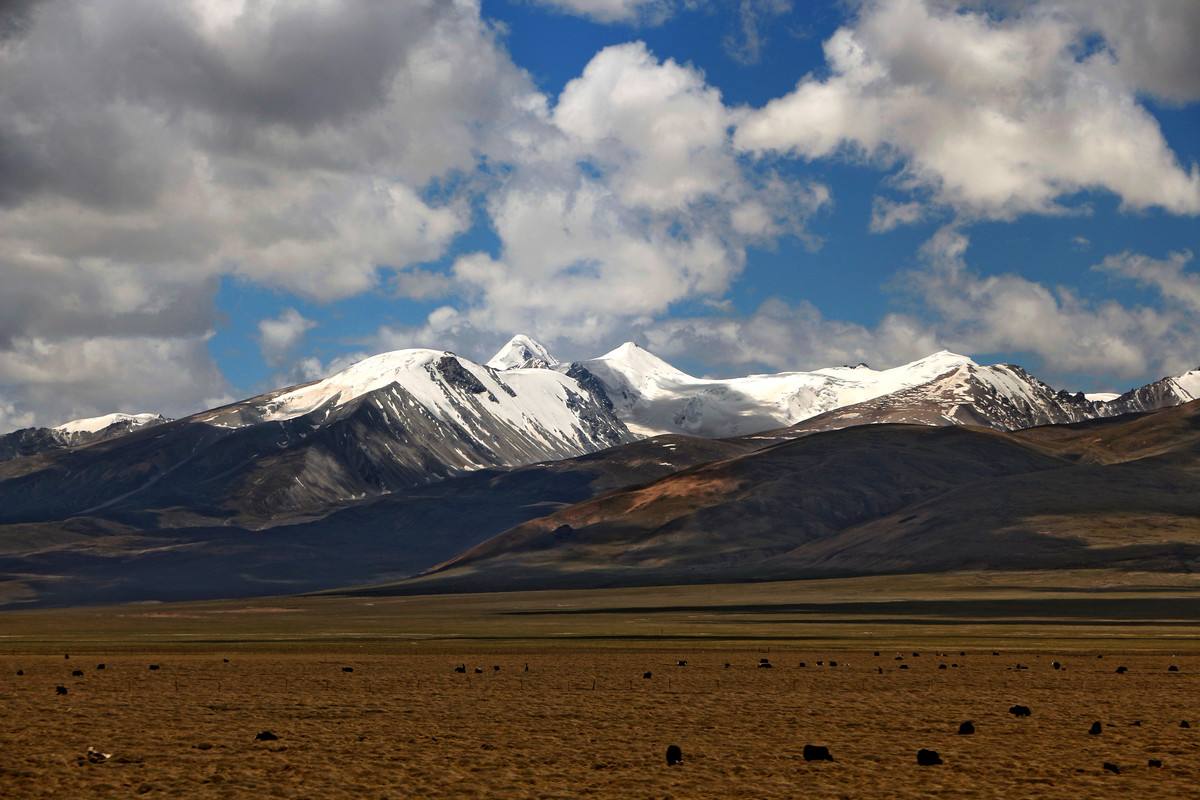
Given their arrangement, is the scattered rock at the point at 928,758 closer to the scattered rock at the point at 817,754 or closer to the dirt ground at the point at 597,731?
the dirt ground at the point at 597,731

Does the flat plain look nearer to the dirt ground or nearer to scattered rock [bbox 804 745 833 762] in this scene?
the dirt ground

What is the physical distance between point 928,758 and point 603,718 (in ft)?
48.2

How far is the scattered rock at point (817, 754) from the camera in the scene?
36.2m

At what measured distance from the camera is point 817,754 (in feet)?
119

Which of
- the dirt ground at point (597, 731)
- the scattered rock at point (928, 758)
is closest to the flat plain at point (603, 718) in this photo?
the dirt ground at point (597, 731)

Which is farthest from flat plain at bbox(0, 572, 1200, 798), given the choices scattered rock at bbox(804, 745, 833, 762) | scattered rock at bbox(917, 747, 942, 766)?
scattered rock at bbox(804, 745, 833, 762)

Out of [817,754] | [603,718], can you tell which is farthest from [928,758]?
[603,718]

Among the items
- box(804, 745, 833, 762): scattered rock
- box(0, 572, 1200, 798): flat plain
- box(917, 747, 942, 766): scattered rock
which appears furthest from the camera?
box(804, 745, 833, 762): scattered rock

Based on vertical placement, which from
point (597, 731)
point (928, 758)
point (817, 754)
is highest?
point (597, 731)

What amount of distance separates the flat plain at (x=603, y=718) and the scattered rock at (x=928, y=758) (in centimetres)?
33

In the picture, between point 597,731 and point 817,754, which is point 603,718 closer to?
point 597,731

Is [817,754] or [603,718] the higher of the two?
[603,718]

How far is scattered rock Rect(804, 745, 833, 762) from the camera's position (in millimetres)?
36188

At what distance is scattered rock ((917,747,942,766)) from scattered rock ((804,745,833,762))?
90.1 inches
